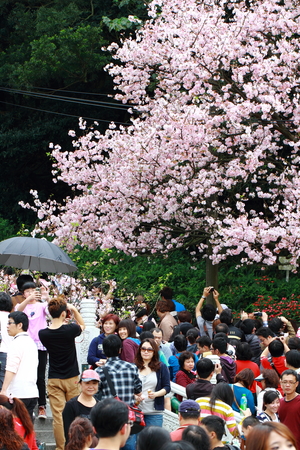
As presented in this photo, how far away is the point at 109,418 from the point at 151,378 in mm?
2496

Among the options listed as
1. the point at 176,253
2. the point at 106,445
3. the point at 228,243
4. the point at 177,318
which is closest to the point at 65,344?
the point at 106,445

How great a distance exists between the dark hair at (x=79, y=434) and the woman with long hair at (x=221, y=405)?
1.29m

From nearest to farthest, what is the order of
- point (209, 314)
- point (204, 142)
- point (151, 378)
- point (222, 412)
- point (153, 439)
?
point (153, 439) → point (222, 412) → point (151, 378) → point (209, 314) → point (204, 142)

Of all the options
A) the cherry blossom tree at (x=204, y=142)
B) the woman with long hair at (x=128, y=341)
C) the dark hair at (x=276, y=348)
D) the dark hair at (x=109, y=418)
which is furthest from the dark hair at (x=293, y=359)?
the cherry blossom tree at (x=204, y=142)

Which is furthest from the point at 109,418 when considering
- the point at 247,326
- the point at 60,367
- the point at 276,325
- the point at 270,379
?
the point at 276,325

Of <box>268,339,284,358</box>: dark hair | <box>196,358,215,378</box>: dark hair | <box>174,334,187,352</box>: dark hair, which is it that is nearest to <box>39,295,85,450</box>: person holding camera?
<box>196,358,215,378</box>: dark hair

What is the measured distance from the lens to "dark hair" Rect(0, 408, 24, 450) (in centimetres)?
407

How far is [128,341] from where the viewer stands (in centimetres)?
688

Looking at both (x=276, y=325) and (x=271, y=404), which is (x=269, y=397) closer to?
(x=271, y=404)

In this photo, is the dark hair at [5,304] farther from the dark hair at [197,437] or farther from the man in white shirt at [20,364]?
A: the dark hair at [197,437]

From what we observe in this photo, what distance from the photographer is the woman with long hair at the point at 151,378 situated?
628cm

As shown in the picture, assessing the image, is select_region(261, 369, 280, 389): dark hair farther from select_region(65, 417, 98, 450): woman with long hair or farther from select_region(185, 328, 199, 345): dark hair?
select_region(65, 417, 98, 450): woman with long hair

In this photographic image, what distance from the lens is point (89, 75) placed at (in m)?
23.6

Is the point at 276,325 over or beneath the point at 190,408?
over
